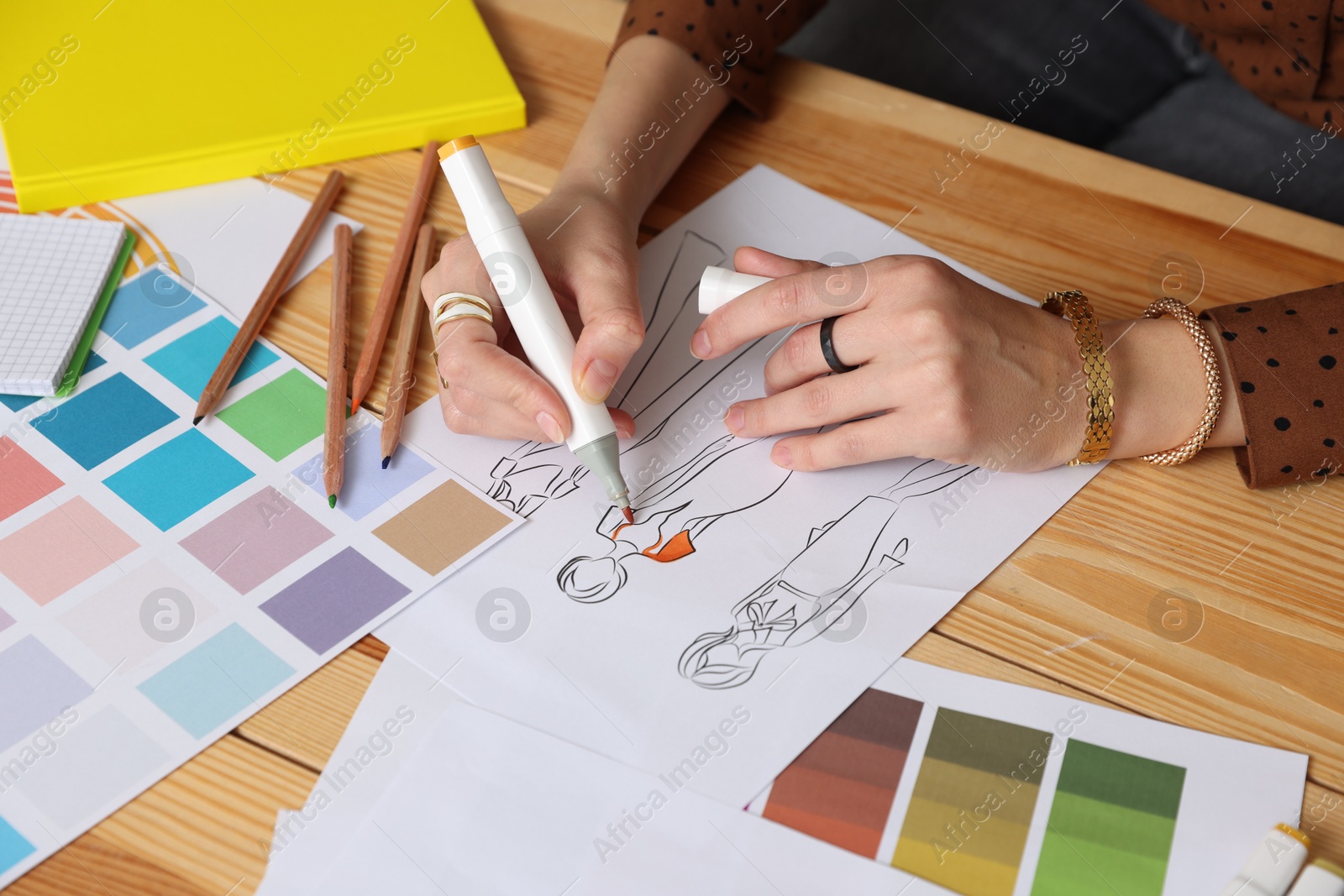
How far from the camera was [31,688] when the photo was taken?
0.53 metres

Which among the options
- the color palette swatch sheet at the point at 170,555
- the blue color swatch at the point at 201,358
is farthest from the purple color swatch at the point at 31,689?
the blue color swatch at the point at 201,358

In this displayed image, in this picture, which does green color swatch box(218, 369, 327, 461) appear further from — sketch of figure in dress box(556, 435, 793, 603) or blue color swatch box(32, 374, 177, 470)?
sketch of figure in dress box(556, 435, 793, 603)

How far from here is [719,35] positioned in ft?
2.88

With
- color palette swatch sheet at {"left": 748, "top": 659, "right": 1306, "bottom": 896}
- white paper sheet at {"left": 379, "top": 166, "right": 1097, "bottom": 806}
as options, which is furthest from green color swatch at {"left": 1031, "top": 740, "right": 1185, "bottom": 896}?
white paper sheet at {"left": 379, "top": 166, "right": 1097, "bottom": 806}

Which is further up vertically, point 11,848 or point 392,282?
point 392,282

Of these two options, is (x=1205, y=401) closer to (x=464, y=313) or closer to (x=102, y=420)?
(x=464, y=313)

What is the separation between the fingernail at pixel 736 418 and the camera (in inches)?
26.5

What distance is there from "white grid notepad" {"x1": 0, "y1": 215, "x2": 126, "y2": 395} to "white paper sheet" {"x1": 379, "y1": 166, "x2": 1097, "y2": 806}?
276mm

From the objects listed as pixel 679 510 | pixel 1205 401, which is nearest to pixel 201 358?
pixel 679 510

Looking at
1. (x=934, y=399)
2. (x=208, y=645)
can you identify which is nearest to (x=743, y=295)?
(x=934, y=399)

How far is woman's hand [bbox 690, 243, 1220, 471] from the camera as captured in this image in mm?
627

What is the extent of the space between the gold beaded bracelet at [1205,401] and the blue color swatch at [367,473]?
20.2 inches

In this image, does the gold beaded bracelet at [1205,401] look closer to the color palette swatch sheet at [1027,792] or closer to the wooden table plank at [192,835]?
the color palette swatch sheet at [1027,792]

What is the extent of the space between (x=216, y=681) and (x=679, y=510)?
297mm
